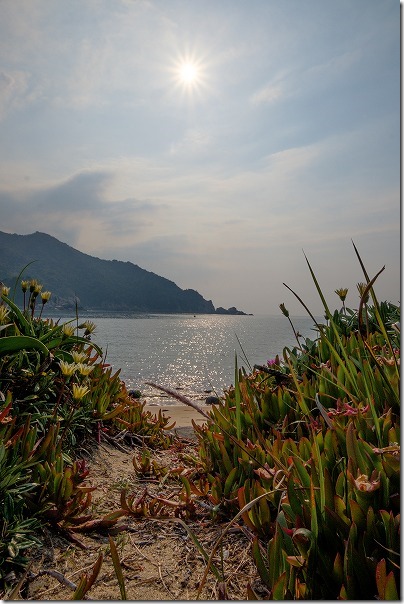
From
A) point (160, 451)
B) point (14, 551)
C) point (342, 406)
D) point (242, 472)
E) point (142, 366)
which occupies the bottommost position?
point (142, 366)

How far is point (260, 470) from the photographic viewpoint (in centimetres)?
162

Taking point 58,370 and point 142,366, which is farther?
point 142,366

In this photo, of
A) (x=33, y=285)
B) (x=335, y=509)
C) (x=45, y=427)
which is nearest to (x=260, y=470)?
(x=335, y=509)

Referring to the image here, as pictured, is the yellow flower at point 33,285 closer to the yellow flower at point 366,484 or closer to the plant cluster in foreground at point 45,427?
the plant cluster in foreground at point 45,427

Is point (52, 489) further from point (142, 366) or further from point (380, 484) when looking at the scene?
point (142, 366)

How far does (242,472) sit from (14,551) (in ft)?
3.05

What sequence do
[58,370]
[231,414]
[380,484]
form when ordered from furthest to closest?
[58,370]
[231,414]
[380,484]

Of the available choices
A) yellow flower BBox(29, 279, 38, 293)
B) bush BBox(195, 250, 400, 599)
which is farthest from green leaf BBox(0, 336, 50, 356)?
bush BBox(195, 250, 400, 599)

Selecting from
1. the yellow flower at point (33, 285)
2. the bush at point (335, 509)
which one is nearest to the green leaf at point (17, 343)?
the yellow flower at point (33, 285)

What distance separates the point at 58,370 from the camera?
2.81 metres

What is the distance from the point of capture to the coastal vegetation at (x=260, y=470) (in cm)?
112

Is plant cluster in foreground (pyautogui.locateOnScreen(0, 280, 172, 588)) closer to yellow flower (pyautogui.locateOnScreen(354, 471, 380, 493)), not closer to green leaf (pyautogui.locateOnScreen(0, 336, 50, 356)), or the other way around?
green leaf (pyautogui.locateOnScreen(0, 336, 50, 356))

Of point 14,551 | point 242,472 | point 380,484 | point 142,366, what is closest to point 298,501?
point 380,484

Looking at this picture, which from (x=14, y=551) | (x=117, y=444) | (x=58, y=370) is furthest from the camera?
(x=117, y=444)
